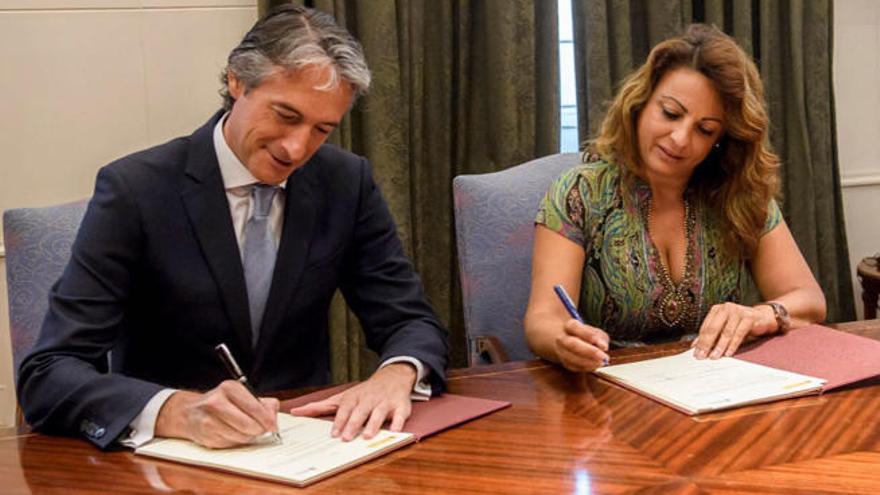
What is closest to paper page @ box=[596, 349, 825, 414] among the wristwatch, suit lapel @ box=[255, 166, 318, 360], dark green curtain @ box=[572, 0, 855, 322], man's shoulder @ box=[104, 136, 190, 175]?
the wristwatch

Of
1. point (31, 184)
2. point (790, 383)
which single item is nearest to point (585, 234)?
point (790, 383)

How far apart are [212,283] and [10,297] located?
0.55m

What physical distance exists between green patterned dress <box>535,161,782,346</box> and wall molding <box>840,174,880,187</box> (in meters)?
1.84

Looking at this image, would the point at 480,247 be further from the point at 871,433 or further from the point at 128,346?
the point at 871,433

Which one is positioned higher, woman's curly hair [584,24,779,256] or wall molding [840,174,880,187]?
woman's curly hair [584,24,779,256]

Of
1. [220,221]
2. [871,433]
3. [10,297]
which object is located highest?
[220,221]

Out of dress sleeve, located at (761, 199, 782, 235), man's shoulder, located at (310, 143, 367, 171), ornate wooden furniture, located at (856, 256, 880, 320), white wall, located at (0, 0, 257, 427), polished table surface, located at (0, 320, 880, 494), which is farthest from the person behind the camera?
ornate wooden furniture, located at (856, 256, 880, 320)

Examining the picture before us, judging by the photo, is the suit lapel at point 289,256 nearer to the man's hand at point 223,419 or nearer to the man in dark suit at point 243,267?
the man in dark suit at point 243,267

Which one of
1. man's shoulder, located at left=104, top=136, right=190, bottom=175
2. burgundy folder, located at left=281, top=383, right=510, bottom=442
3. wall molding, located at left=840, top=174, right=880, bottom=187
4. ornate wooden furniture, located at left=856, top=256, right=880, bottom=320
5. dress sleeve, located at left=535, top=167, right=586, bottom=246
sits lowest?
ornate wooden furniture, located at left=856, top=256, right=880, bottom=320

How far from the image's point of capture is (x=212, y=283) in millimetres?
1813

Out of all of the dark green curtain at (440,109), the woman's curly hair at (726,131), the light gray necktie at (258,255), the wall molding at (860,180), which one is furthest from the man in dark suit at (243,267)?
the wall molding at (860,180)

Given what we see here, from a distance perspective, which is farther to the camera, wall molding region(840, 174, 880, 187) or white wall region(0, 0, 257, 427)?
wall molding region(840, 174, 880, 187)

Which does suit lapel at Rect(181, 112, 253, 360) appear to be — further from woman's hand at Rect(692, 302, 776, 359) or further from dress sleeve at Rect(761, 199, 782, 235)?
dress sleeve at Rect(761, 199, 782, 235)

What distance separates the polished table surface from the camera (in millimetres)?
1319
